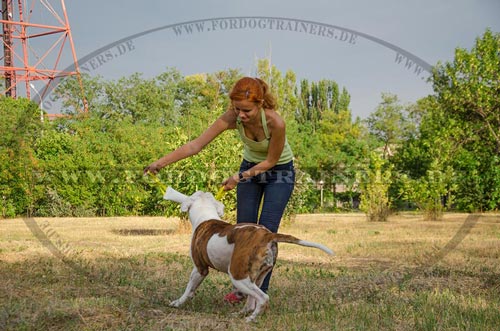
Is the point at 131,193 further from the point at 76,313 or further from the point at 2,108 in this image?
the point at 76,313

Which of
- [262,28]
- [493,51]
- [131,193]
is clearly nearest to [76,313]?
[262,28]

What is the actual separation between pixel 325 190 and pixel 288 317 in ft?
82.4

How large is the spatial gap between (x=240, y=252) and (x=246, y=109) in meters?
1.18

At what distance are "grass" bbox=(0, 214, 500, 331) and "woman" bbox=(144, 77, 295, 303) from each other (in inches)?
27.0

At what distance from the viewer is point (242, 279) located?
160 inches

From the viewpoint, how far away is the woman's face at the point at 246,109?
4.35m

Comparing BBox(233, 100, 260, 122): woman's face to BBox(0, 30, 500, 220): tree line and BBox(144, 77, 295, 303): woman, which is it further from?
BBox(0, 30, 500, 220): tree line

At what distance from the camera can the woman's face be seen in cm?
435

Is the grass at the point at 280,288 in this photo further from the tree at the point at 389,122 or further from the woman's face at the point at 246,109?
the tree at the point at 389,122

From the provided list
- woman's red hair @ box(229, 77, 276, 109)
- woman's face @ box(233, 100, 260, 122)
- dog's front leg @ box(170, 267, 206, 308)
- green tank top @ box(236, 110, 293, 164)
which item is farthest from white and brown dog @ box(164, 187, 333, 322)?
woman's red hair @ box(229, 77, 276, 109)

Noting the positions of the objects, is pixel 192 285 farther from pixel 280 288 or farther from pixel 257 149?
pixel 280 288

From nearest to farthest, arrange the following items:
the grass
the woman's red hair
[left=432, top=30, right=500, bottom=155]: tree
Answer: the grass < the woman's red hair < [left=432, top=30, right=500, bottom=155]: tree

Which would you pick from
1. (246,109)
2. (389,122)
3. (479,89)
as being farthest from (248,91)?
(389,122)

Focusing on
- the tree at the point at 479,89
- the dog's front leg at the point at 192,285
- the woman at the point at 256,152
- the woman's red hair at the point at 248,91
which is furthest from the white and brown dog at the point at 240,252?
the tree at the point at 479,89
